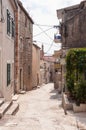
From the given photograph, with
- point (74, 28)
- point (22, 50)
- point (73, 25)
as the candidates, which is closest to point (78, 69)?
point (74, 28)

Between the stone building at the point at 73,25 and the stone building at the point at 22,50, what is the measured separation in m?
3.70

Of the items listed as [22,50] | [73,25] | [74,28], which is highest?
[73,25]

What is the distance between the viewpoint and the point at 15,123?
31.1ft

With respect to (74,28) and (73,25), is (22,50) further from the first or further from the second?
(74,28)

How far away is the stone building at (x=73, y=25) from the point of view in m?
21.5

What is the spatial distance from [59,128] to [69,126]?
46 cm

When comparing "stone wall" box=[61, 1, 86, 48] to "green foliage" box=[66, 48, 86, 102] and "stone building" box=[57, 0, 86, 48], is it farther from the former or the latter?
"green foliage" box=[66, 48, 86, 102]

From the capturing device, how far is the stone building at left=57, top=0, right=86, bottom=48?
848 inches

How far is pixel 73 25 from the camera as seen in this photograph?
23.7m

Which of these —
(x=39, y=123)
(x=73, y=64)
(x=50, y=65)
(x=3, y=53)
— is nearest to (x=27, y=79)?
(x=3, y=53)

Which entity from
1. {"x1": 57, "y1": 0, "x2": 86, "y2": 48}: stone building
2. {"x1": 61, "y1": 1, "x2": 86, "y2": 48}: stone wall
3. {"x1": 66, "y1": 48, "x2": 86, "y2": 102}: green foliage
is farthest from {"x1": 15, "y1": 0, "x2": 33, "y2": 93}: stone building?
{"x1": 66, "y1": 48, "x2": 86, "y2": 102}: green foliage

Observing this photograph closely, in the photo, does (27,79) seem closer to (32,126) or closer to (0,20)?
(0,20)

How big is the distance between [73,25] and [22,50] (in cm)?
692

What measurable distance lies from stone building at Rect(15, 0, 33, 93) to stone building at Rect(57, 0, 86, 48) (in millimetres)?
3704
